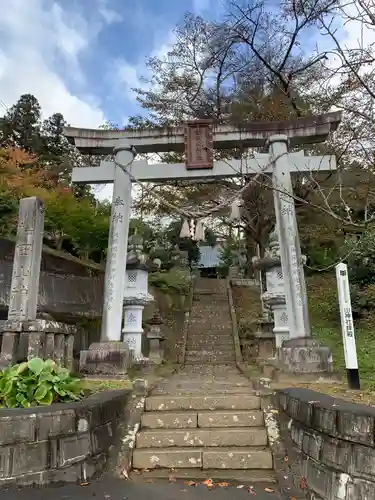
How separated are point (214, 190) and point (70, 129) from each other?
10133mm

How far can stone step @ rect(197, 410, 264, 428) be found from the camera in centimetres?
485

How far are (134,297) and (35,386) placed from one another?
510cm

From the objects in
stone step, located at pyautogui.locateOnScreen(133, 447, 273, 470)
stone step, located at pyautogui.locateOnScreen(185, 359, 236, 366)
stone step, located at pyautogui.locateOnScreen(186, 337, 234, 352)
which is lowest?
stone step, located at pyautogui.locateOnScreen(133, 447, 273, 470)

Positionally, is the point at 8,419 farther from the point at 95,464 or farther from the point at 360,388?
the point at 360,388

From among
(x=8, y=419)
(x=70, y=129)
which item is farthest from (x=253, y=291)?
(x=8, y=419)

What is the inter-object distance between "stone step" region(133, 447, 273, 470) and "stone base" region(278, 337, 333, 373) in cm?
269

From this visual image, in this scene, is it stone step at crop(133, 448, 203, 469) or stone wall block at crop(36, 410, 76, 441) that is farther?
stone step at crop(133, 448, 203, 469)

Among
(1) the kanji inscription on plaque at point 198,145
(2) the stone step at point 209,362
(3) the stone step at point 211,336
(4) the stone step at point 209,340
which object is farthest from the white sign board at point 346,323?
(3) the stone step at point 211,336

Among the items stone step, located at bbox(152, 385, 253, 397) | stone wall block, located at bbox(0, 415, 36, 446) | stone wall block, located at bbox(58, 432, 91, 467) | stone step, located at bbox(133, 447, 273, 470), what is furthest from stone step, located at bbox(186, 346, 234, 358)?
stone wall block, located at bbox(0, 415, 36, 446)

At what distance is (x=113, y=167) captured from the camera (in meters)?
8.72

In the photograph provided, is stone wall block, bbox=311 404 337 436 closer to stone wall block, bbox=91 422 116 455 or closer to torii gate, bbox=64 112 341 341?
stone wall block, bbox=91 422 116 455

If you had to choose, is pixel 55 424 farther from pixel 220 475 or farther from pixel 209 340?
pixel 209 340

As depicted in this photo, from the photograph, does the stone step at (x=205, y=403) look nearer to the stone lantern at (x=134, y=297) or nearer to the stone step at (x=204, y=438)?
the stone step at (x=204, y=438)

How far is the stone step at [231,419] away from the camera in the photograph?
15.9ft
